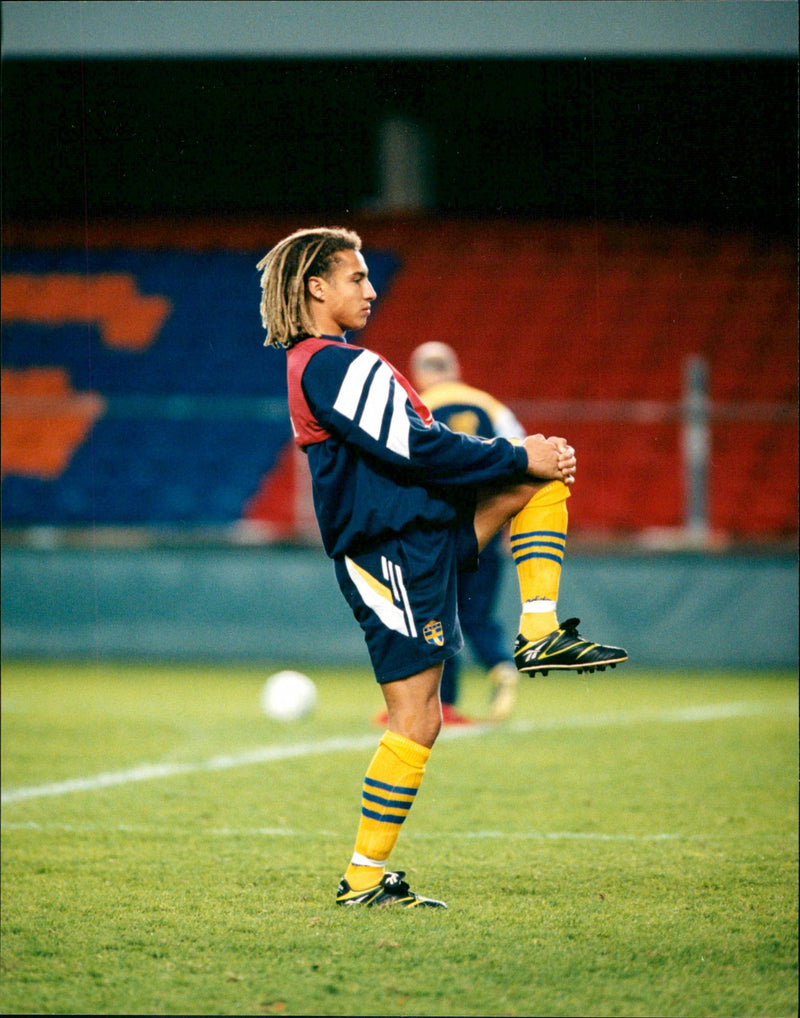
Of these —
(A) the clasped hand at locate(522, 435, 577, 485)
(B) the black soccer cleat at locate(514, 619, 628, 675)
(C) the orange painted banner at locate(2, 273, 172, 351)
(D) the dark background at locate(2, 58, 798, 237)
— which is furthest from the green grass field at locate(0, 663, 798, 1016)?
(C) the orange painted banner at locate(2, 273, 172, 351)

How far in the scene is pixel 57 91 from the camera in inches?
516

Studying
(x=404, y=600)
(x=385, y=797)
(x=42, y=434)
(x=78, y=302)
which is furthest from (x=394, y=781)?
(x=78, y=302)

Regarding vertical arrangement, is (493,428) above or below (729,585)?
above

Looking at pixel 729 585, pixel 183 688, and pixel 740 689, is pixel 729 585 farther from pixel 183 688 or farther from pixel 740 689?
pixel 183 688

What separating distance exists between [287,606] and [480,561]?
342 cm

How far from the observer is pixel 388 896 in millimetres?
3305

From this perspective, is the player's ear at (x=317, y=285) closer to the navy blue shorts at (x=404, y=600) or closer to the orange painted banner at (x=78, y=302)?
the navy blue shorts at (x=404, y=600)

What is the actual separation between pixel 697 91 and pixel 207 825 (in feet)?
34.7

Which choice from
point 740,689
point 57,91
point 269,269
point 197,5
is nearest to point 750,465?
point 740,689

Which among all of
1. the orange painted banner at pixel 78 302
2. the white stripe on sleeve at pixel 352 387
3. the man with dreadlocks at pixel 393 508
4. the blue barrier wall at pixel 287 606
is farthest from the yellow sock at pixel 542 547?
the orange painted banner at pixel 78 302

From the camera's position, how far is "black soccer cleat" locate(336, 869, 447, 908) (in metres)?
3.29

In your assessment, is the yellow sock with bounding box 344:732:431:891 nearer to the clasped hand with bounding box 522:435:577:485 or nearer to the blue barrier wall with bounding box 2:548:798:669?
the clasped hand with bounding box 522:435:577:485

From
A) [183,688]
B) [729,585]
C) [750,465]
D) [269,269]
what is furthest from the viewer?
[750,465]

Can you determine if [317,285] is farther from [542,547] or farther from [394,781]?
[394,781]
